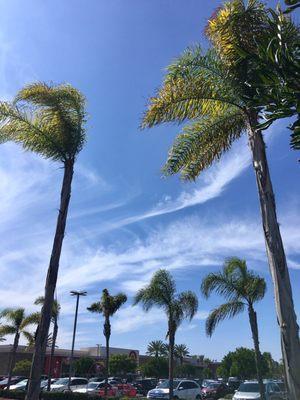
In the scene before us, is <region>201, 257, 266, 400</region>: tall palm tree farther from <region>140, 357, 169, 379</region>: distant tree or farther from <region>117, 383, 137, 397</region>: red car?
<region>140, 357, 169, 379</region>: distant tree

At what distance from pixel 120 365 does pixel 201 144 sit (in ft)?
Answer: 215

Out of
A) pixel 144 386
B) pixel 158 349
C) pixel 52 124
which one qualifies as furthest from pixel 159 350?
pixel 52 124

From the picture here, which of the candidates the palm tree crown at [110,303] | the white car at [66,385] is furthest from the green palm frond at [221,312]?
the white car at [66,385]

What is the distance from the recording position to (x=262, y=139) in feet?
31.2

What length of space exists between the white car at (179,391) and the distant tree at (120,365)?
41510 mm

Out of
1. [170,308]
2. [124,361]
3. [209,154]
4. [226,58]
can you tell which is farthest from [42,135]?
[124,361]

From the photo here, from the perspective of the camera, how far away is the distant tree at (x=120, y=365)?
71375 millimetres

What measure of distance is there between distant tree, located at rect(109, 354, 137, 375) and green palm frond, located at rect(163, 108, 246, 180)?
64.6 metres

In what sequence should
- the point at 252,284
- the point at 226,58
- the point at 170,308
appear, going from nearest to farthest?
the point at 226,58 → the point at 252,284 → the point at 170,308

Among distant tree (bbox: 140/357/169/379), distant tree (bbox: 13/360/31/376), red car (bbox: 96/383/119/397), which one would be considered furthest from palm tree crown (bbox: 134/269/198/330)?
distant tree (bbox: 140/357/169/379)

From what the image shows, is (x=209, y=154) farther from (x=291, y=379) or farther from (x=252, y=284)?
(x=252, y=284)

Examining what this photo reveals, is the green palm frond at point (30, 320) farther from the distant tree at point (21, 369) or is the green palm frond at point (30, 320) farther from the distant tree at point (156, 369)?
the distant tree at point (156, 369)

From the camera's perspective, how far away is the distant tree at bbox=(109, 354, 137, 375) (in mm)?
71375

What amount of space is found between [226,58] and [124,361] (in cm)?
6789
